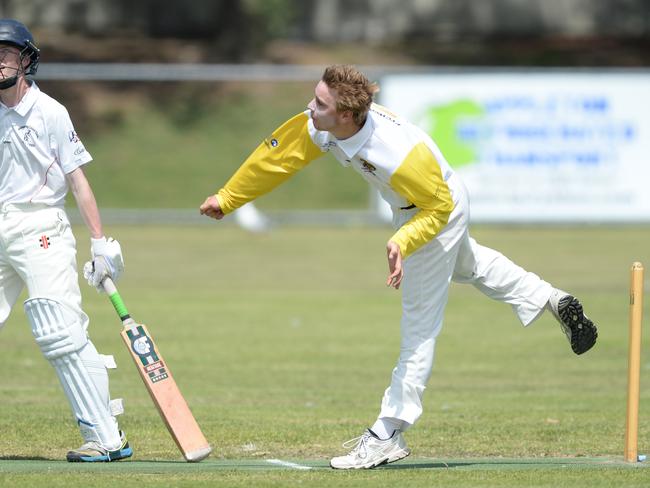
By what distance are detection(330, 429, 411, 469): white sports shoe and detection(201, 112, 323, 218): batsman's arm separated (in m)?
1.56

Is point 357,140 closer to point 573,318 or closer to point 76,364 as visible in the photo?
point 573,318

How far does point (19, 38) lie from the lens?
718 cm

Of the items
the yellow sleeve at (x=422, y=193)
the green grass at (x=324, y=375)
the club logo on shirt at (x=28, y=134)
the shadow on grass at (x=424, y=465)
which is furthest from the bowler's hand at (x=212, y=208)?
the shadow on grass at (x=424, y=465)

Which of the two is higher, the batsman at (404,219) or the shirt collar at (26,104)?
the shirt collar at (26,104)

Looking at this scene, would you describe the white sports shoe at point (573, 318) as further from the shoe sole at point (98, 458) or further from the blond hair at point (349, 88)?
the shoe sole at point (98, 458)

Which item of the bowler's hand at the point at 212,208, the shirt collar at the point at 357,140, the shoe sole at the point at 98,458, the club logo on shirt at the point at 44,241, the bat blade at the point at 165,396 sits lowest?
the shoe sole at the point at 98,458

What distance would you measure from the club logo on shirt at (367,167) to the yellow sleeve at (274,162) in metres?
0.33

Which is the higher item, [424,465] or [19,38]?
[19,38]

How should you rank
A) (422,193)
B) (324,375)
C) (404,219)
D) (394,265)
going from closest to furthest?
(394,265) → (422,193) → (404,219) → (324,375)

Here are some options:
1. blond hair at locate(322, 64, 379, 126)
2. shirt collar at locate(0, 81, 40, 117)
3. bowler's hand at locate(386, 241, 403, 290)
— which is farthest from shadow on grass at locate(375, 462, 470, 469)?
shirt collar at locate(0, 81, 40, 117)

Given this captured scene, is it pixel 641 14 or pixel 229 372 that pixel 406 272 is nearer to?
pixel 229 372

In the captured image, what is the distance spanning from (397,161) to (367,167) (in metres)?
0.22

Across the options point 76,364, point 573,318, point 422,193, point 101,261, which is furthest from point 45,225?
point 573,318

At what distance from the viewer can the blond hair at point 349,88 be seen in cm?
684
